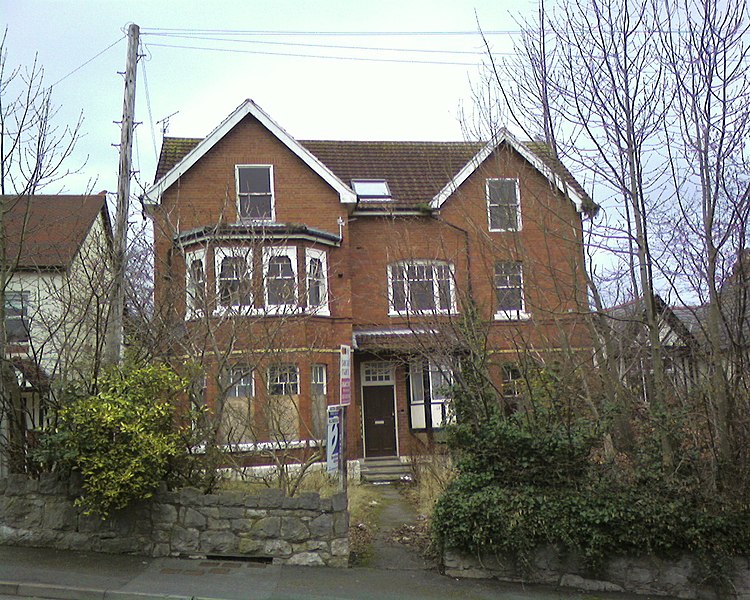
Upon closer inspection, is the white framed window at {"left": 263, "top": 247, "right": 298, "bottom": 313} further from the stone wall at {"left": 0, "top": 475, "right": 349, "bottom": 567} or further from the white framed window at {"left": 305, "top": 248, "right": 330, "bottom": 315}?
the stone wall at {"left": 0, "top": 475, "right": 349, "bottom": 567}

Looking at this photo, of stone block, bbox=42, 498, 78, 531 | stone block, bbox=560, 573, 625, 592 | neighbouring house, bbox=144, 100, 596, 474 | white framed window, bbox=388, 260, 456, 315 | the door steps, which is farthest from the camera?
the door steps

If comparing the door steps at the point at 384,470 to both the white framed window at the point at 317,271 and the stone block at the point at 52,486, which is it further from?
the stone block at the point at 52,486

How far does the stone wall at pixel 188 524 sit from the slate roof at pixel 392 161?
11027mm

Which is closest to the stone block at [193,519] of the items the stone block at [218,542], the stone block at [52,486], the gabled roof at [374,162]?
the stone block at [218,542]

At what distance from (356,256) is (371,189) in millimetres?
2567

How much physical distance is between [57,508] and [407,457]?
10.3 m

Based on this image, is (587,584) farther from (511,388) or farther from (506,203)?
(506,203)

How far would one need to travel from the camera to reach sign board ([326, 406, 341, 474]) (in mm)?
9281

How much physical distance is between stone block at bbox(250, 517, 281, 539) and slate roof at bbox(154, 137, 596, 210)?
11.3m

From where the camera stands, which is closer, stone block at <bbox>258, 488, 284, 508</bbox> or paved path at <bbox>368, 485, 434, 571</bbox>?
stone block at <bbox>258, 488, 284, 508</bbox>

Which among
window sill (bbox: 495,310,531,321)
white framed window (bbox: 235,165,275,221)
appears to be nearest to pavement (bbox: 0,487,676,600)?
window sill (bbox: 495,310,531,321)

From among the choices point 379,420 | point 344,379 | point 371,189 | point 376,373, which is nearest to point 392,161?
point 371,189

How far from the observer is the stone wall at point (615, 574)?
26.6 ft

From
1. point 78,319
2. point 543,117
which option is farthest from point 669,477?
point 78,319
